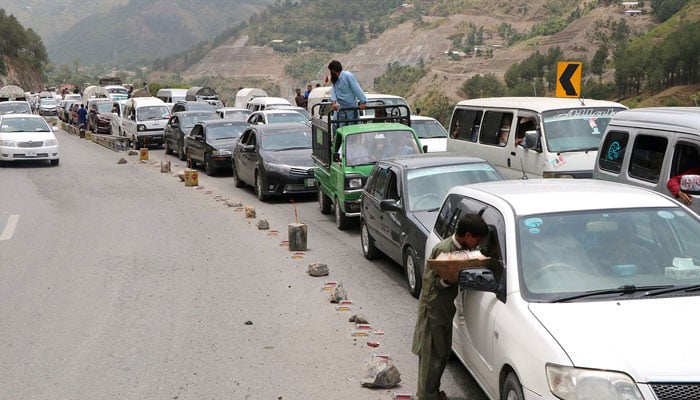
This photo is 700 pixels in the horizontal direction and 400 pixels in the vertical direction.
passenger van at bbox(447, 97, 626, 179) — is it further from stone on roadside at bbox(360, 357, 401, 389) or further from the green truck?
stone on roadside at bbox(360, 357, 401, 389)

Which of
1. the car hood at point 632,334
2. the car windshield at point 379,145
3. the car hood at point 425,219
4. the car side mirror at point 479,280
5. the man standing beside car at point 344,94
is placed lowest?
the car hood at point 425,219

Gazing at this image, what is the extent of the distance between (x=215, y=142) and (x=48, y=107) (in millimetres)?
52037

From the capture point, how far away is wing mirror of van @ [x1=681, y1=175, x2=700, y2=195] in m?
8.36

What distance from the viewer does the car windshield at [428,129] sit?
22.2m

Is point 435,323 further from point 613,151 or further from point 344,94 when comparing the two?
point 344,94

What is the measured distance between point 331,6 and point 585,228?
166010 millimetres

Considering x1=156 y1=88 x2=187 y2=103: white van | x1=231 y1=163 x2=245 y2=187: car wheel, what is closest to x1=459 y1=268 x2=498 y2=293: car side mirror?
x1=231 y1=163 x2=245 y2=187: car wheel

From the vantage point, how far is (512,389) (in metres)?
5.16

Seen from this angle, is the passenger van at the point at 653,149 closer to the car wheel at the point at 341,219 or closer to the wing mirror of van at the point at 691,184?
the wing mirror of van at the point at 691,184

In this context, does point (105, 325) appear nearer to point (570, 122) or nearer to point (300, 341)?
point (300, 341)

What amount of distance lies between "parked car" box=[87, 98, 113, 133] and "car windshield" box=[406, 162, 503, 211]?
33927 mm

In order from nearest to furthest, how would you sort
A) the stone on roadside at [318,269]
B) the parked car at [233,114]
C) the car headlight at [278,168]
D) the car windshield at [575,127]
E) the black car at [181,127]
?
the stone on roadside at [318,269] < the car windshield at [575,127] < the car headlight at [278,168] < the black car at [181,127] < the parked car at [233,114]

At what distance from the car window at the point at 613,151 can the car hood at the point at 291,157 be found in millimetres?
9004

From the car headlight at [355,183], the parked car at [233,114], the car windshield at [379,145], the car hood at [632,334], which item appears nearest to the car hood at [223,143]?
the parked car at [233,114]
